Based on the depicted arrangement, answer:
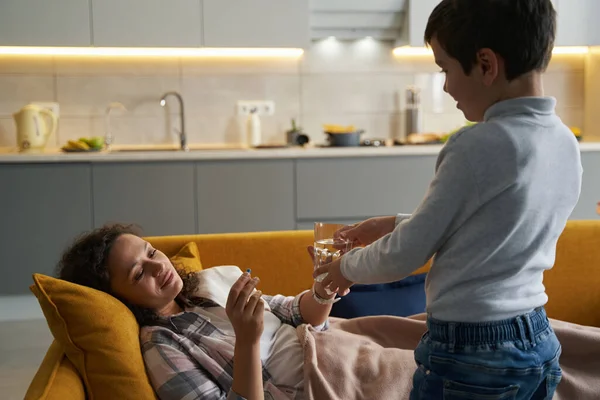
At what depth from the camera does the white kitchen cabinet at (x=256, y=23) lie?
4.16m

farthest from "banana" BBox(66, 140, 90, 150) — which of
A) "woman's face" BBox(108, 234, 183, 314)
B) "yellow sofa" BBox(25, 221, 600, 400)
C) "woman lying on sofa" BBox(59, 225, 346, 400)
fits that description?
"woman's face" BBox(108, 234, 183, 314)

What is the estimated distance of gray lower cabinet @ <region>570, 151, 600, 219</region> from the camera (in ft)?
13.7

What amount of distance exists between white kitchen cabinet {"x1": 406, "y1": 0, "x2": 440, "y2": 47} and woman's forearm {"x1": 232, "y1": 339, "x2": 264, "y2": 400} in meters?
3.06

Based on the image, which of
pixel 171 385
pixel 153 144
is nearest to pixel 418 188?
pixel 153 144

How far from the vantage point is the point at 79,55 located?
442 cm

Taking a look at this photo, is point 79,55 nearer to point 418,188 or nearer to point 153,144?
point 153,144

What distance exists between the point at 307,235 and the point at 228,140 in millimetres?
2296

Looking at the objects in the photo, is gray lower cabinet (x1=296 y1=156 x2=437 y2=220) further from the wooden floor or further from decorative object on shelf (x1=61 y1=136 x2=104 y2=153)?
the wooden floor

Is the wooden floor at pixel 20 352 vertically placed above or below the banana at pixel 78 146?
below

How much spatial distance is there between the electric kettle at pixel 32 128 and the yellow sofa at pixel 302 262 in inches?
80.0

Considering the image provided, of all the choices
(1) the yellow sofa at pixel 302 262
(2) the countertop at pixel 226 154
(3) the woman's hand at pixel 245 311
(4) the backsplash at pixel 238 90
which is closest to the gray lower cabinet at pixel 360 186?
(2) the countertop at pixel 226 154

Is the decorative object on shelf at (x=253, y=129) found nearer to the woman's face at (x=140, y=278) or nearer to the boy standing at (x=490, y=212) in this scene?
the woman's face at (x=140, y=278)

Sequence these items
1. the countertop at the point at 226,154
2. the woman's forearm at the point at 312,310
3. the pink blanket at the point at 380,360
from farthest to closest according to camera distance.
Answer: the countertop at the point at 226,154
the woman's forearm at the point at 312,310
the pink blanket at the point at 380,360

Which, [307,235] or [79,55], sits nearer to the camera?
[307,235]
